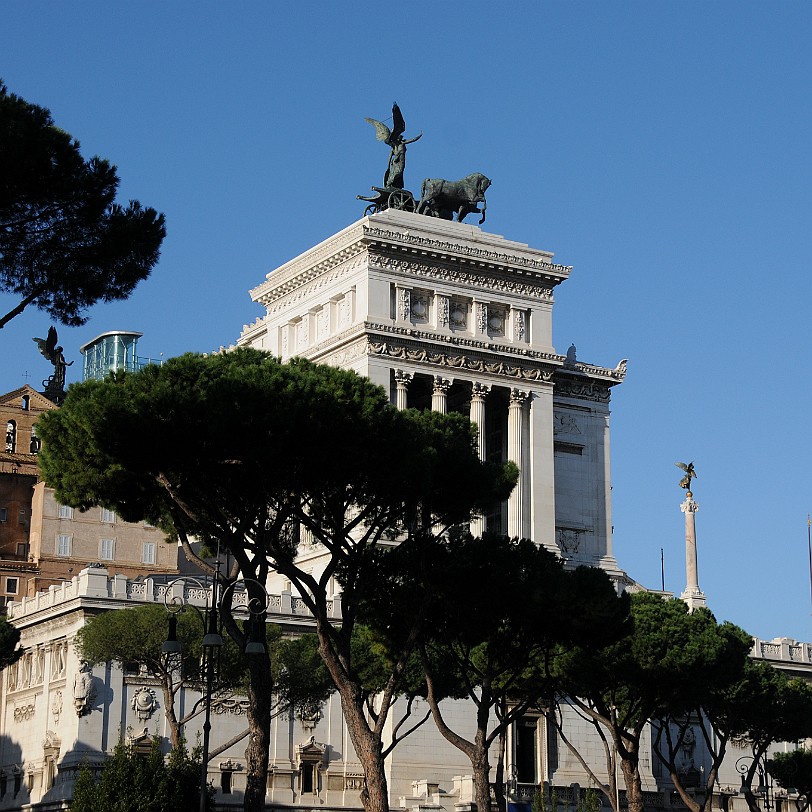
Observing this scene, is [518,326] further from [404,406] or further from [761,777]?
[761,777]

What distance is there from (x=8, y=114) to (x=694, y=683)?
38590 mm

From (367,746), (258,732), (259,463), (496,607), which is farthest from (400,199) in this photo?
(258,732)

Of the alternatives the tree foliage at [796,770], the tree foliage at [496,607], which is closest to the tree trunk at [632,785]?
the tree foliage at [496,607]

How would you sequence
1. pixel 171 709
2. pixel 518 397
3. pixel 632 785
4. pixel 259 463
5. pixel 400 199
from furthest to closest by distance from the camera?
pixel 400 199 → pixel 518 397 → pixel 632 785 → pixel 171 709 → pixel 259 463

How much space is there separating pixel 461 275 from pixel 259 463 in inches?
1642

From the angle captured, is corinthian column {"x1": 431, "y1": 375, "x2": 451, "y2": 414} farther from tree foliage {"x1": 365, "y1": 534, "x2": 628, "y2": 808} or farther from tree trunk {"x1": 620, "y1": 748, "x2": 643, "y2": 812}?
tree foliage {"x1": 365, "y1": 534, "x2": 628, "y2": 808}

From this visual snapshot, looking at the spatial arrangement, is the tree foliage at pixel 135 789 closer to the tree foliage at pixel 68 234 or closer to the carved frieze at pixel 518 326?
the tree foliage at pixel 68 234

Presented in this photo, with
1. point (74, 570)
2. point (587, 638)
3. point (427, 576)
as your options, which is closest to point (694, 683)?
point (587, 638)

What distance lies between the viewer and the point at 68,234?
119ft

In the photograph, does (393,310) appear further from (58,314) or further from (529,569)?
(58,314)

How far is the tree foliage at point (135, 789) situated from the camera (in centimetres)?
4779

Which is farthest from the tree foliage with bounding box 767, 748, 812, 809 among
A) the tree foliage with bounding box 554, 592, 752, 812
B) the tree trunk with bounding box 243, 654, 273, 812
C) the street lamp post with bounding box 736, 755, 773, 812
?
the tree trunk with bounding box 243, 654, 273, 812

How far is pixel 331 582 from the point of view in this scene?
80188 mm

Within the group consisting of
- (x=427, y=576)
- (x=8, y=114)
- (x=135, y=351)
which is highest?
(x=135, y=351)
